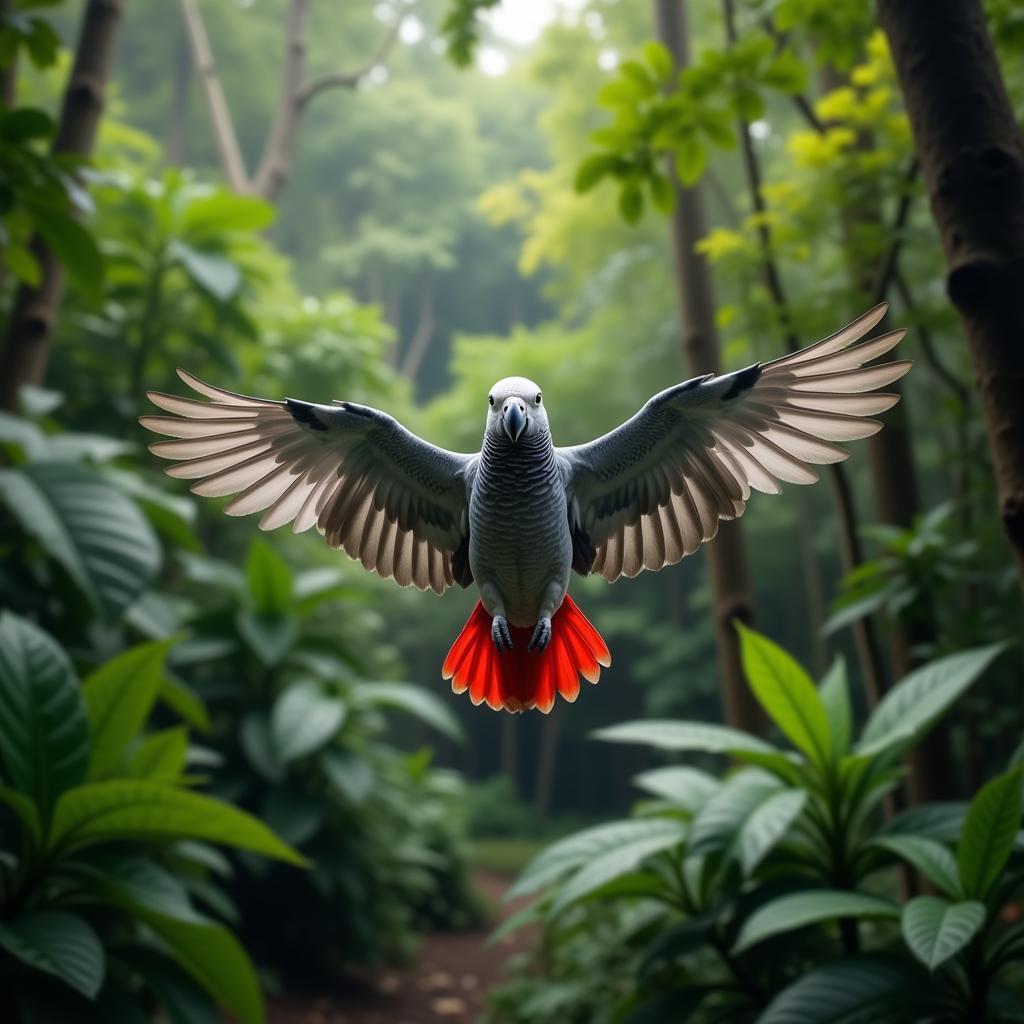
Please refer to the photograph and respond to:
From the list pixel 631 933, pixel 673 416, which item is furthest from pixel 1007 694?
pixel 673 416

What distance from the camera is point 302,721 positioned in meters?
3.04

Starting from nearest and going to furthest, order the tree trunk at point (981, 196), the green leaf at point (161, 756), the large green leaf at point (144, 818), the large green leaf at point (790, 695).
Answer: the tree trunk at point (981, 196), the large green leaf at point (144, 818), the large green leaf at point (790, 695), the green leaf at point (161, 756)

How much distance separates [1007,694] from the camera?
4.59 meters

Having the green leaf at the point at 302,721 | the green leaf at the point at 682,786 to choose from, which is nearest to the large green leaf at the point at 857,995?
the green leaf at the point at 682,786

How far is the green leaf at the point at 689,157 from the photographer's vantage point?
60.3 inches

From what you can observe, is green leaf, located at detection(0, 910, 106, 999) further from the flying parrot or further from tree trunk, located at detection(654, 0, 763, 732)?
tree trunk, located at detection(654, 0, 763, 732)

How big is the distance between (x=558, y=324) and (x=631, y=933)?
385 centimetres

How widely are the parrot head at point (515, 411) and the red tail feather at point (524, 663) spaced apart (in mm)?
186

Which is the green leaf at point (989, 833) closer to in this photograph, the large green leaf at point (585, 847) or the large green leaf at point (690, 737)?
the large green leaf at point (690, 737)

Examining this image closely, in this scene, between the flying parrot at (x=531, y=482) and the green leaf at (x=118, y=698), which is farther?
the green leaf at (x=118, y=698)

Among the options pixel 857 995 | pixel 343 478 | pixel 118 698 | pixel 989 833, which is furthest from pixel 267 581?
pixel 343 478

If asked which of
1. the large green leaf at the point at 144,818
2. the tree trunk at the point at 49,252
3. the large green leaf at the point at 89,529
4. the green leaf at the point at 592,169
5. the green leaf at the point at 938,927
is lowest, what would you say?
the green leaf at the point at 938,927

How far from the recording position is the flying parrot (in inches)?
25.2

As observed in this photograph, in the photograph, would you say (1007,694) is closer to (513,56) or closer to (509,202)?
(509,202)
